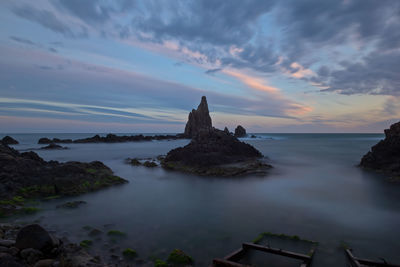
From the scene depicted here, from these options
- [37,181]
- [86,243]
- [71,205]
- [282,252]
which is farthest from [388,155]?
[37,181]

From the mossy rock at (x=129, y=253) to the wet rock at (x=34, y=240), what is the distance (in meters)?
2.26

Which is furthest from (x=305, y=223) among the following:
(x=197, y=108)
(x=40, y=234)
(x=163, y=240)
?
(x=197, y=108)

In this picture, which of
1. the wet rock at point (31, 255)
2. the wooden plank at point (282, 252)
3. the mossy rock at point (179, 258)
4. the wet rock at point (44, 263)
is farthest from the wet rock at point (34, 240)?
the wooden plank at point (282, 252)

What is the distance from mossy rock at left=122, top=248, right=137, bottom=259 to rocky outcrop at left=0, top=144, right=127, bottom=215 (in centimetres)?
766

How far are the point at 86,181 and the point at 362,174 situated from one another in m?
27.2

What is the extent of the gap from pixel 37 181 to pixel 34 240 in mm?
11409

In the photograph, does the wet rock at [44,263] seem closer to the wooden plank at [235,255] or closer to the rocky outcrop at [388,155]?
the wooden plank at [235,255]

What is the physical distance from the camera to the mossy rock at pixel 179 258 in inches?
306

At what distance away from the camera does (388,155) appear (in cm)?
2625

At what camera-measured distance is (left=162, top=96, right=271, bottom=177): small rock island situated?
999 inches

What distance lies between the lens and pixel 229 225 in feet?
37.2

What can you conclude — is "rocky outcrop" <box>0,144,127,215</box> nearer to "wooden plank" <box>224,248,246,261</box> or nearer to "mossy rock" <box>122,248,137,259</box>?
"mossy rock" <box>122,248,137,259</box>

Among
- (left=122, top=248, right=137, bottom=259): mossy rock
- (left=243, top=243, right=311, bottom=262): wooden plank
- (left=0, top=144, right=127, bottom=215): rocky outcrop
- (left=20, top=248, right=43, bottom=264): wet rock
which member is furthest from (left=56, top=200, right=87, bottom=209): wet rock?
(left=243, top=243, right=311, bottom=262): wooden plank

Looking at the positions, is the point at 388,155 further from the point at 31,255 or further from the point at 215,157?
the point at 31,255
